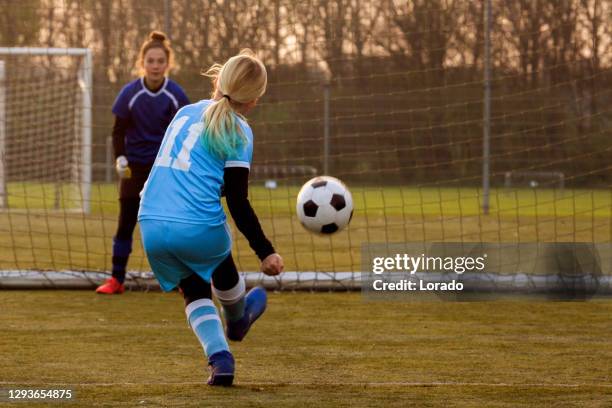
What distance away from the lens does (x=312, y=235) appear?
13523 mm

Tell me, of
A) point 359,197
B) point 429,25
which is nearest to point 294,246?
point 429,25

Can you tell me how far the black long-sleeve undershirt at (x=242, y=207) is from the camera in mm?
4285

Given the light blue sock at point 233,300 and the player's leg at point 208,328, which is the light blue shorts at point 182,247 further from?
the light blue sock at point 233,300

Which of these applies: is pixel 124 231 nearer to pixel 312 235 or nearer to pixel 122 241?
pixel 122 241

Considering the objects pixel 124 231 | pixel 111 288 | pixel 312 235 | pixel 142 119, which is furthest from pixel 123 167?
pixel 312 235

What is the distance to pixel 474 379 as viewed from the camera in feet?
15.4

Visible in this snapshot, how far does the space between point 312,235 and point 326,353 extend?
8124 mm

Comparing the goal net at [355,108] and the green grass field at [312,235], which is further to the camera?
the goal net at [355,108]

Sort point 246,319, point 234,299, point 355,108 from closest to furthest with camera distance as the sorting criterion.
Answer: point 234,299 → point 246,319 → point 355,108

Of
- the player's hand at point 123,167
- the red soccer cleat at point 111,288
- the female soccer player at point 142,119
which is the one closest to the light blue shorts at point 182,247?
the player's hand at point 123,167

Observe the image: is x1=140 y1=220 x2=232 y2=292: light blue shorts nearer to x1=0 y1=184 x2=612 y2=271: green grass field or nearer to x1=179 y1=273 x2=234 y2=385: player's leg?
x1=179 y1=273 x2=234 y2=385: player's leg

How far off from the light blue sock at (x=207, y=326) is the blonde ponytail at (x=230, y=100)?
2.10 feet

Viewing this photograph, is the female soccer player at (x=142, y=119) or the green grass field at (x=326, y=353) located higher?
the female soccer player at (x=142, y=119)

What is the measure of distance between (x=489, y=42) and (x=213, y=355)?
318 inches
